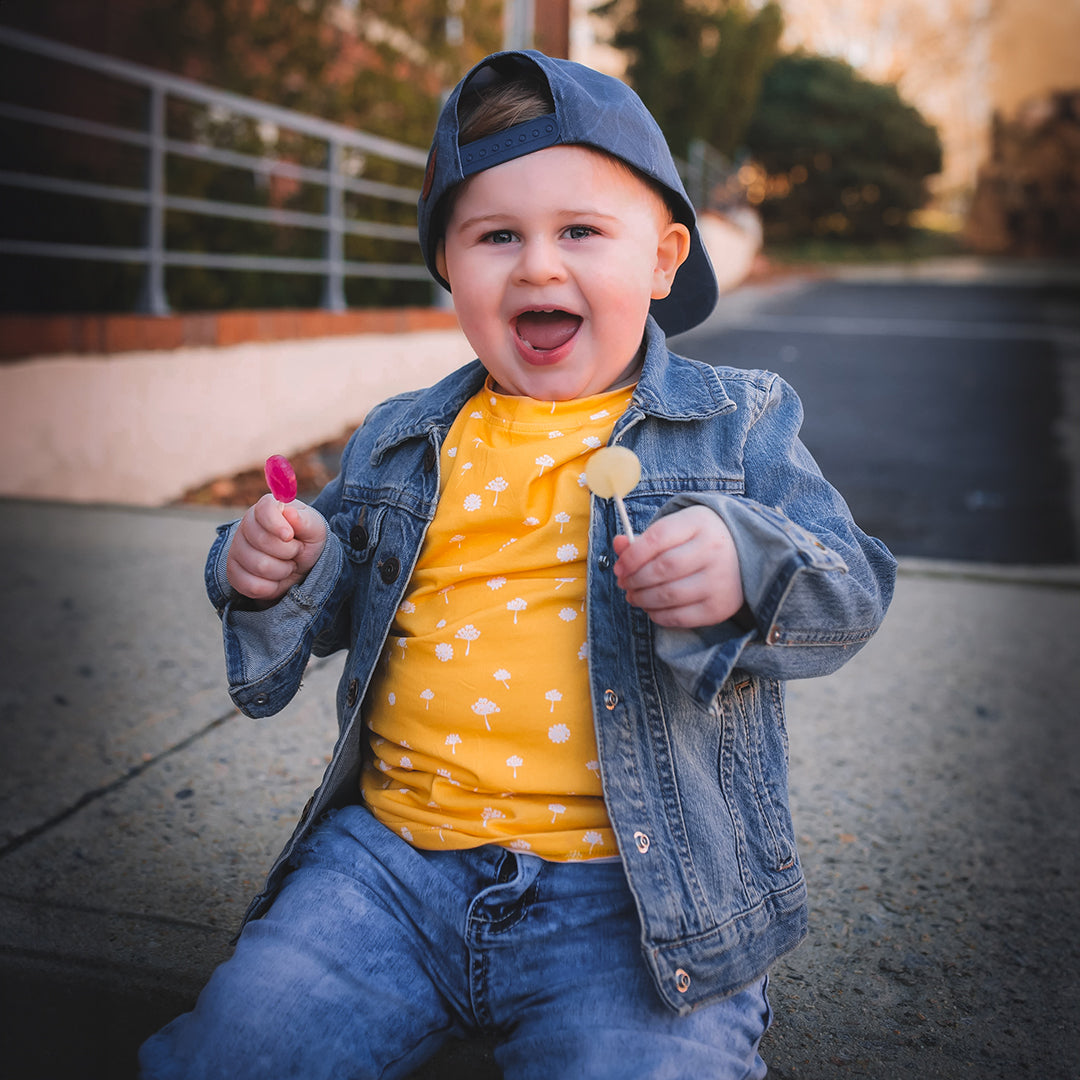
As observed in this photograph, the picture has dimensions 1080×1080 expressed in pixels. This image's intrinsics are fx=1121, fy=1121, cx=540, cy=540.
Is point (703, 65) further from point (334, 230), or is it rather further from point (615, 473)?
point (615, 473)

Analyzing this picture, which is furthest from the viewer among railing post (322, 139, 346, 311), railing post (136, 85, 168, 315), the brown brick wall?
railing post (322, 139, 346, 311)

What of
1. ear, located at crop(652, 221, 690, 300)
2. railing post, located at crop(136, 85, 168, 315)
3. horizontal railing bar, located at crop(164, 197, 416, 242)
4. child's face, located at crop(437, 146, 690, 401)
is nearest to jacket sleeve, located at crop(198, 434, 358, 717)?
child's face, located at crop(437, 146, 690, 401)

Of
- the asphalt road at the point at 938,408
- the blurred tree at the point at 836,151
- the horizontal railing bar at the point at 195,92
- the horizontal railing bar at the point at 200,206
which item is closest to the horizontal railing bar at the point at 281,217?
the horizontal railing bar at the point at 200,206

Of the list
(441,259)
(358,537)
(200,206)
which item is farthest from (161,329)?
(358,537)

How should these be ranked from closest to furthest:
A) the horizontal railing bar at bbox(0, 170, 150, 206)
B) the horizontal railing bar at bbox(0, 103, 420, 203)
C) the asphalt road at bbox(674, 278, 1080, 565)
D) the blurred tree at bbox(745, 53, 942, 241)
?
1. the horizontal railing bar at bbox(0, 170, 150, 206)
2. the horizontal railing bar at bbox(0, 103, 420, 203)
3. the asphalt road at bbox(674, 278, 1080, 565)
4. the blurred tree at bbox(745, 53, 942, 241)

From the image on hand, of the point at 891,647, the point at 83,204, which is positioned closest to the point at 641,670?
the point at 891,647

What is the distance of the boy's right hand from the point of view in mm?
1396

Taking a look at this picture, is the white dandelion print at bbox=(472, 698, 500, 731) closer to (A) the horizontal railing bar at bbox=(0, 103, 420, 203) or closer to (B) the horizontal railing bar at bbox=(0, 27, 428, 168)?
(B) the horizontal railing bar at bbox=(0, 27, 428, 168)

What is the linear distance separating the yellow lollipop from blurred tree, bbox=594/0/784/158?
51.1 ft

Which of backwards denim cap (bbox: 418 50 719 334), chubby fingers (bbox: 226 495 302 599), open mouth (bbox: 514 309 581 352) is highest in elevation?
backwards denim cap (bbox: 418 50 719 334)

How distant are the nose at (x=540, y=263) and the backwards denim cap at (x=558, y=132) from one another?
4.6 inches

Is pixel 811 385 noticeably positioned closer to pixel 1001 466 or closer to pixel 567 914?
pixel 1001 466

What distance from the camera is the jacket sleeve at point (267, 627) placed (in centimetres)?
148

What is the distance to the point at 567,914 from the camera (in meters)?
1.33
